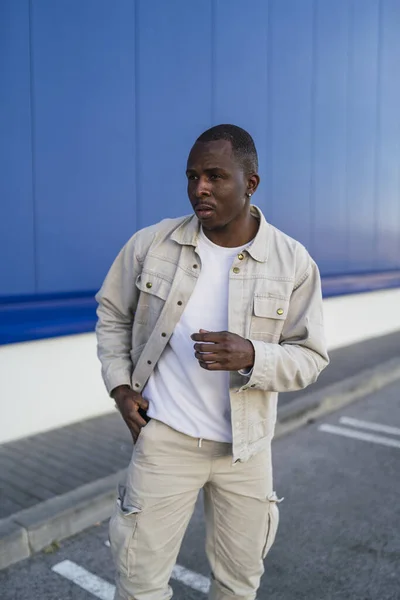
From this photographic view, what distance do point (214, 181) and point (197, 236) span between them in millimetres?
235

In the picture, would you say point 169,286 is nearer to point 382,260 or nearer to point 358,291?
point 358,291

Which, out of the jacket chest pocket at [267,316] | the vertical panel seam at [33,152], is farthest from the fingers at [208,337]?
the vertical panel seam at [33,152]

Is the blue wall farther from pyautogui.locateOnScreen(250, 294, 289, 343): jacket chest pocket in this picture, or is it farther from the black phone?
pyautogui.locateOnScreen(250, 294, 289, 343): jacket chest pocket

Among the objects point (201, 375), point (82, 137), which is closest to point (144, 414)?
point (201, 375)

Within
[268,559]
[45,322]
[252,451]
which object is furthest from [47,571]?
[45,322]

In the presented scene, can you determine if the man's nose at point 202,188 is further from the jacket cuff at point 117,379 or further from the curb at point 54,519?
the curb at point 54,519

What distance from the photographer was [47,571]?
316 cm

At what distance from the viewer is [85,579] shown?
311 cm

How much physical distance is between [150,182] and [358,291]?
4398 millimetres

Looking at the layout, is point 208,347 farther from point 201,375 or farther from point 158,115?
point 158,115

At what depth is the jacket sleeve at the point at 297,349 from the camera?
198 cm

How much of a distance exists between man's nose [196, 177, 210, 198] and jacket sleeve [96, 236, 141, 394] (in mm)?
371

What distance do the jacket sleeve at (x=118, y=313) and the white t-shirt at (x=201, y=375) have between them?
0.60 ft

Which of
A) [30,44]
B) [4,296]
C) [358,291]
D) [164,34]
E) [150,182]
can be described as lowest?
[358,291]
